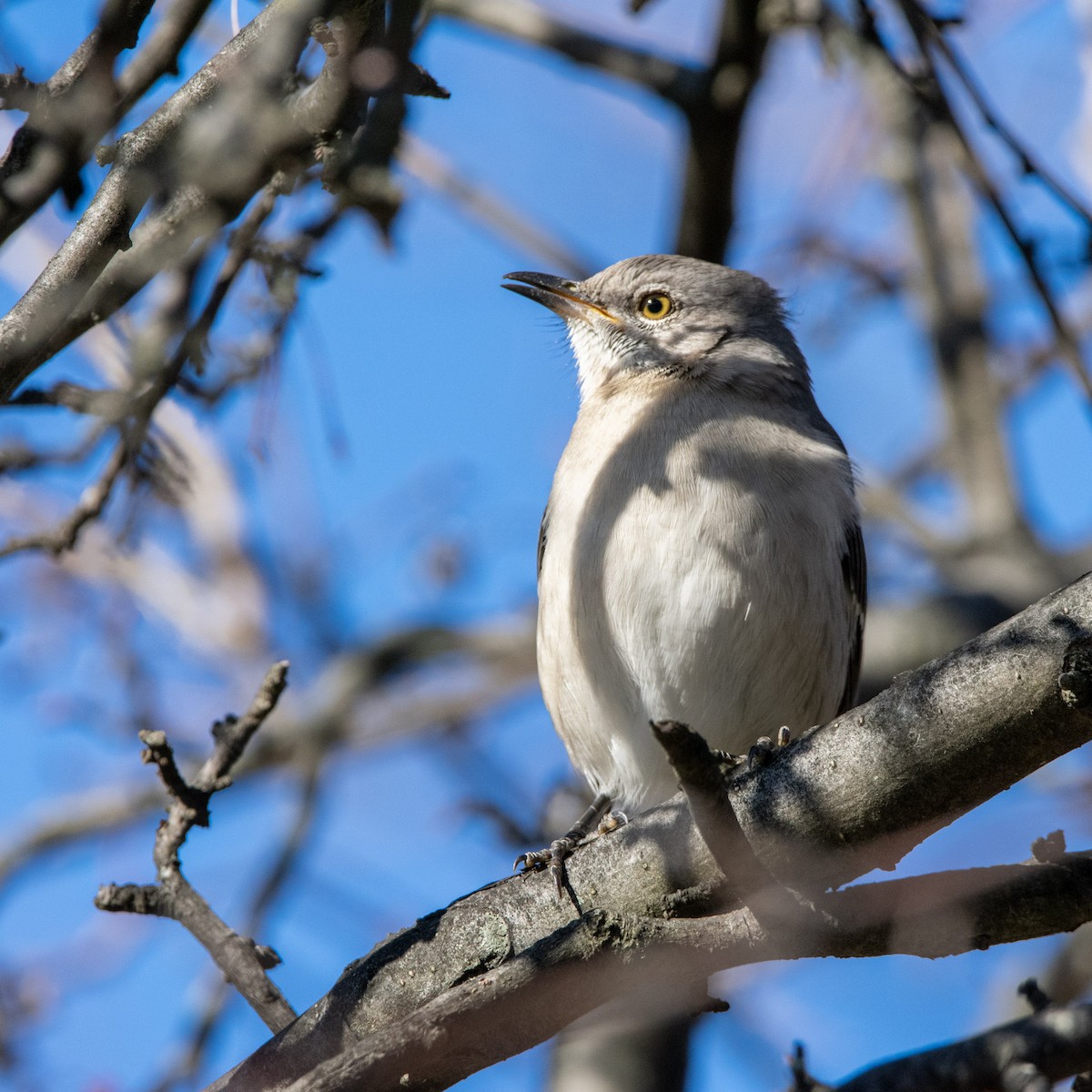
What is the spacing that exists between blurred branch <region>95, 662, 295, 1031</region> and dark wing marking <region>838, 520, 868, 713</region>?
256cm

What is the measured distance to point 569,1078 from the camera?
6320mm

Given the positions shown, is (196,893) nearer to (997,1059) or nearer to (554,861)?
(554,861)

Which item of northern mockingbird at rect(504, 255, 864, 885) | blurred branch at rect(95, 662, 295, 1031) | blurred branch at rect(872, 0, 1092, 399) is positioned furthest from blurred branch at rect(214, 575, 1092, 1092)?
blurred branch at rect(872, 0, 1092, 399)

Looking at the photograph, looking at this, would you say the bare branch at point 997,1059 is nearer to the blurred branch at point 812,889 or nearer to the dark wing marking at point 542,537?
the blurred branch at point 812,889

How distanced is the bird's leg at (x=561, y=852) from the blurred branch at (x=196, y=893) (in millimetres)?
846

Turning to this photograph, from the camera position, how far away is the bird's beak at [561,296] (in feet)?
20.7

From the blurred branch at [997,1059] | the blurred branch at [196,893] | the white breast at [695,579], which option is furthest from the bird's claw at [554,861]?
the blurred branch at [997,1059]

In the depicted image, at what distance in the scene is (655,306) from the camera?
6223mm

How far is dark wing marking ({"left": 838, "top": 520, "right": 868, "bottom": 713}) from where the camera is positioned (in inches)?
211

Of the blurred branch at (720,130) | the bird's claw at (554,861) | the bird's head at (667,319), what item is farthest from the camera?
the blurred branch at (720,130)

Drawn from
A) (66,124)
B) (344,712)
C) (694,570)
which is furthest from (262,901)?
(66,124)

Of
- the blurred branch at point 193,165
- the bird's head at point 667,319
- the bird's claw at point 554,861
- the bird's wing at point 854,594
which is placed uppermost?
the bird's head at point 667,319

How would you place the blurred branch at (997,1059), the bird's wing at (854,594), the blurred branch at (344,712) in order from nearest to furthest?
the blurred branch at (997,1059) → the bird's wing at (854,594) → the blurred branch at (344,712)

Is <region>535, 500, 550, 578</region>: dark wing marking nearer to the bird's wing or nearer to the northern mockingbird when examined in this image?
the northern mockingbird
